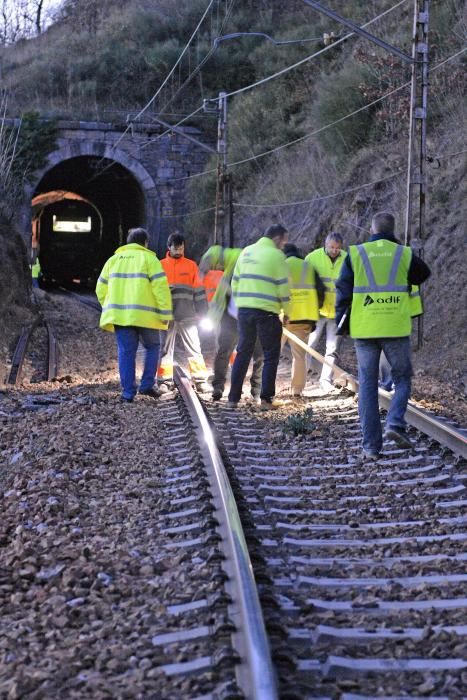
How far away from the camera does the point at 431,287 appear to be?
1902 cm

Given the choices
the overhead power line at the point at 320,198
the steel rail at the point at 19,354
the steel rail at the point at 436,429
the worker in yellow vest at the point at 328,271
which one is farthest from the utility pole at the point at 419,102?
the steel rail at the point at 436,429

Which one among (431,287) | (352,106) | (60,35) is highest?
(60,35)

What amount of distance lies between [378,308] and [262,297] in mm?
2771

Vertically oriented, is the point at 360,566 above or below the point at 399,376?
below

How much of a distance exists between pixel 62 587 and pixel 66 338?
17.9 meters

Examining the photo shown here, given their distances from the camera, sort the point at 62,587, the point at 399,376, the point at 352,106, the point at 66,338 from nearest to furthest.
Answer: the point at 62,587 < the point at 399,376 < the point at 66,338 < the point at 352,106

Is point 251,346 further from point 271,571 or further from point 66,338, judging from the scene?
point 66,338

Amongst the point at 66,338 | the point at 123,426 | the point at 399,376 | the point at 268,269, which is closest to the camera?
the point at 399,376

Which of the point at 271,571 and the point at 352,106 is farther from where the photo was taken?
the point at 352,106

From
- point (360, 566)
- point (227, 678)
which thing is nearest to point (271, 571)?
point (360, 566)

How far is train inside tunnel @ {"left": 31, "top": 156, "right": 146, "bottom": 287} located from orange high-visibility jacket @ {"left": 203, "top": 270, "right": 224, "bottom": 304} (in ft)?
101

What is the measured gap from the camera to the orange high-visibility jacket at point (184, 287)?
13.2 meters

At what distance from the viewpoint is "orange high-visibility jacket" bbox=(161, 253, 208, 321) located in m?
13.2

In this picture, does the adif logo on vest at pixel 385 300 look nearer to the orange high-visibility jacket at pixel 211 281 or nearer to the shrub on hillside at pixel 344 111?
the orange high-visibility jacket at pixel 211 281
